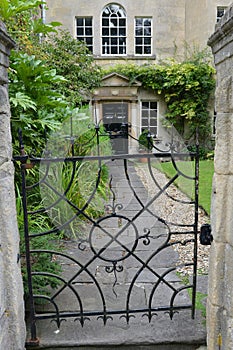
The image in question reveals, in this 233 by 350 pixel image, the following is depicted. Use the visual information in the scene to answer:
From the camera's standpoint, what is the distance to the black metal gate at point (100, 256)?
1.82 m

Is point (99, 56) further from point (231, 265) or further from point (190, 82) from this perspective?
point (231, 265)

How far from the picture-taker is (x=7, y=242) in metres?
1.59

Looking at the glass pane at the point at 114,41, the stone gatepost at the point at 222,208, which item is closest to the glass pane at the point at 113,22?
the glass pane at the point at 114,41

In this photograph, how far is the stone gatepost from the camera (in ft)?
4.91

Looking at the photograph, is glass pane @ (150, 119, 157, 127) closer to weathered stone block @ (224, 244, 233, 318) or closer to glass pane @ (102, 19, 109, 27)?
glass pane @ (102, 19, 109, 27)

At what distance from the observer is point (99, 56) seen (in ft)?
36.4

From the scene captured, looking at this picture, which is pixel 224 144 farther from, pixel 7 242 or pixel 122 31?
pixel 122 31

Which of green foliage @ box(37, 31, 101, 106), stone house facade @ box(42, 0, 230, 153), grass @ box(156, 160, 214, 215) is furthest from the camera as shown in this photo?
stone house facade @ box(42, 0, 230, 153)

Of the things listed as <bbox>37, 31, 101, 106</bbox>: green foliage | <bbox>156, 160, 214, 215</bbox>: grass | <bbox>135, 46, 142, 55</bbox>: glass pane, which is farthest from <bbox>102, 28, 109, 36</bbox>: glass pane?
<bbox>156, 160, 214, 215</bbox>: grass

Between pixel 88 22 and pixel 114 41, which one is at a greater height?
pixel 88 22

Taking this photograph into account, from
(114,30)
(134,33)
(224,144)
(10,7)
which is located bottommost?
(224,144)

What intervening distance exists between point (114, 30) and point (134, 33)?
0.71 meters

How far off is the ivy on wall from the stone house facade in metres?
0.40

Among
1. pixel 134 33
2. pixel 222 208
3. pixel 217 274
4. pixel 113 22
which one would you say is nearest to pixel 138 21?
pixel 134 33
